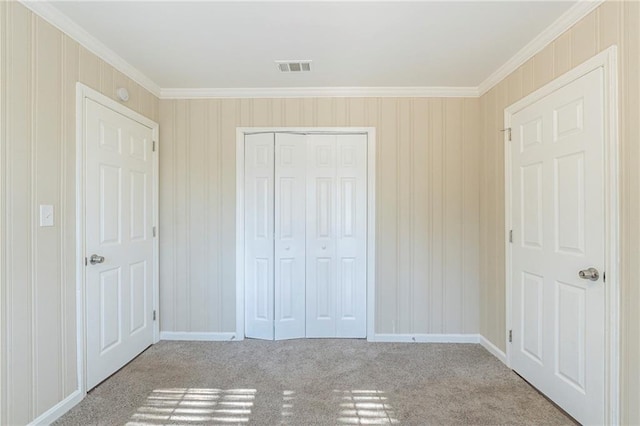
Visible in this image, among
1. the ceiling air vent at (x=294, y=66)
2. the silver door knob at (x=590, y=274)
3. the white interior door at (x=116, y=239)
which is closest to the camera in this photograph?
the silver door knob at (x=590, y=274)

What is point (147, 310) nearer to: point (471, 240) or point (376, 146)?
point (376, 146)

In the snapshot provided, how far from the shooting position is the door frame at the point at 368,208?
328 centimetres

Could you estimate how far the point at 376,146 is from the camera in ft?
10.8

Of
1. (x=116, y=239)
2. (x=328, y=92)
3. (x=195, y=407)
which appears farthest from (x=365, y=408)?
(x=328, y=92)

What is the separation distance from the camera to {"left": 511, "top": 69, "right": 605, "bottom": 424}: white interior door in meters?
1.87

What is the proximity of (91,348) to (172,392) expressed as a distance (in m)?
0.66

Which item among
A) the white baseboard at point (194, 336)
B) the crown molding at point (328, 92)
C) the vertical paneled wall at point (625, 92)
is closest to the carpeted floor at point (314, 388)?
the white baseboard at point (194, 336)

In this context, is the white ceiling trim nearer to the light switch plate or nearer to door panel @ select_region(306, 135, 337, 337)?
door panel @ select_region(306, 135, 337, 337)

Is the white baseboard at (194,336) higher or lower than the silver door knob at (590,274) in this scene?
lower

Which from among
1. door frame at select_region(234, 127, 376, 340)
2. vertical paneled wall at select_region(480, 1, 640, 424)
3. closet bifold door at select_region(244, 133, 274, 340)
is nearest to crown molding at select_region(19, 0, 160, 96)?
door frame at select_region(234, 127, 376, 340)

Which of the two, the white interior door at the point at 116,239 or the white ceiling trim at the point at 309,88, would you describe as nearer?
the white ceiling trim at the point at 309,88

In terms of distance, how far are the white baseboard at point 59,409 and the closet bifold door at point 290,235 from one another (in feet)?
5.34

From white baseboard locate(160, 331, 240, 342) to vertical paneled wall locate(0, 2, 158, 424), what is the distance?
3.68ft

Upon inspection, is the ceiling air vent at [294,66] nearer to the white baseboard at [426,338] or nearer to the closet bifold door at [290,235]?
the closet bifold door at [290,235]
